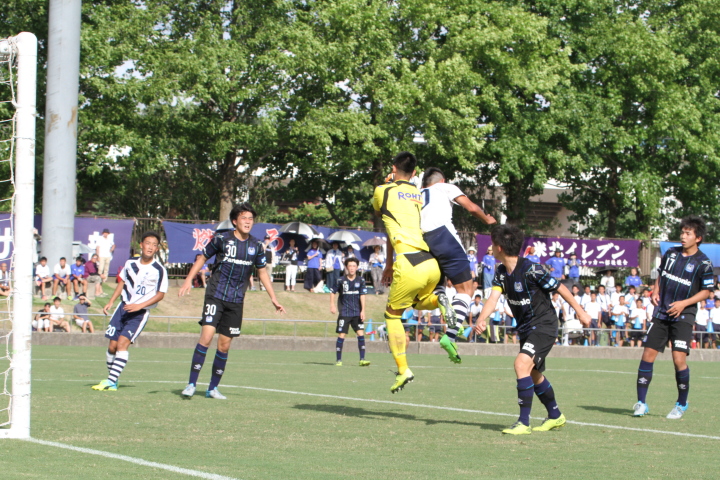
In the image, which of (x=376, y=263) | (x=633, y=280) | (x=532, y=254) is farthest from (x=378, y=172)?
(x=633, y=280)

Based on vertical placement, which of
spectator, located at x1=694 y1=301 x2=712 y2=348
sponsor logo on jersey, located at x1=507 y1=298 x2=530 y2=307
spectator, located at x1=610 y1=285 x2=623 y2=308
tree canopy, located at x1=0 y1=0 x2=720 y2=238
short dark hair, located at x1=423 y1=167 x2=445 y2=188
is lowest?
spectator, located at x1=694 y1=301 x2=712 y2=348

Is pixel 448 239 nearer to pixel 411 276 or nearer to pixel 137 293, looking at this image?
pixel 411 276

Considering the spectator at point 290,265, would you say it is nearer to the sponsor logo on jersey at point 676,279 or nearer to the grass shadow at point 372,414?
the grass shadow at point 372,414

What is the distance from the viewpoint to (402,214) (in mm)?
8977

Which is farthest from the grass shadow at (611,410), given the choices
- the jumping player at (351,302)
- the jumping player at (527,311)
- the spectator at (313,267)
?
the spectator at (313,267)

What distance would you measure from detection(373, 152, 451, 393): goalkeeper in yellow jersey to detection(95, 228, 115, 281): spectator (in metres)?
21.2

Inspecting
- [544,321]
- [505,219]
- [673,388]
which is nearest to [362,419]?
[544,321]

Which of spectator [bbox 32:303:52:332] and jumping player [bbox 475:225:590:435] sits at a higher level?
jumping player [bbox 475:225:590:435]

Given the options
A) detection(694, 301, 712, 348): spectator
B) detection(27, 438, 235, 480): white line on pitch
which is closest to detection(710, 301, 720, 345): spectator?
detection(694, 301, 712, 348): spectator

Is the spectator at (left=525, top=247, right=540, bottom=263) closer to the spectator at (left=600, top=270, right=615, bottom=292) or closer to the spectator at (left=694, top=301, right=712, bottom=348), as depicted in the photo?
the spectator at (left=600, top=270, right=615, bottom=292)

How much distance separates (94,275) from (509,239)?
22238 mm

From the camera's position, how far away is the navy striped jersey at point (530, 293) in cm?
808

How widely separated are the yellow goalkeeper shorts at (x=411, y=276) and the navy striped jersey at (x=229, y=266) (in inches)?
90.1

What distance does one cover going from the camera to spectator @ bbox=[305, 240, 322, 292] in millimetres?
31031
